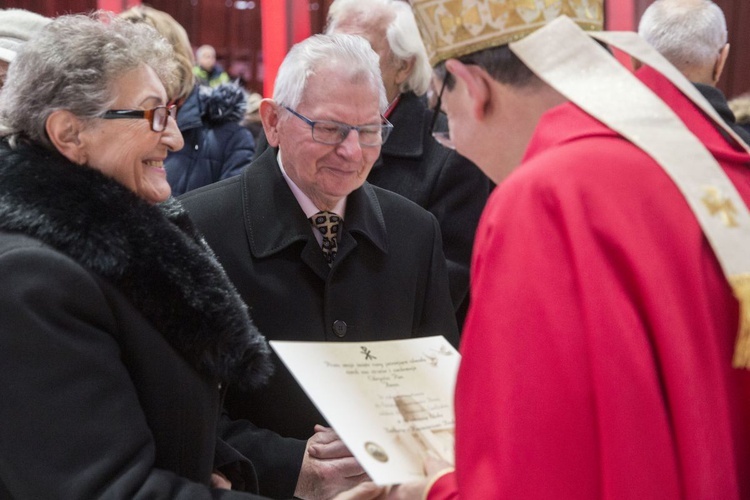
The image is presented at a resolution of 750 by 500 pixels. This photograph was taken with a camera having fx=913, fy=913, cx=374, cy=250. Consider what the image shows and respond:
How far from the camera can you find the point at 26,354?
5.11 ft

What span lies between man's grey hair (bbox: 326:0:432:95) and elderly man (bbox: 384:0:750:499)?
1.97 metres

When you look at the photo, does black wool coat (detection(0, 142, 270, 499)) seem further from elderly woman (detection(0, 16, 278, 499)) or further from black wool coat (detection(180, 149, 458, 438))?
black wool coat (detection(180, 149, 458, 438))

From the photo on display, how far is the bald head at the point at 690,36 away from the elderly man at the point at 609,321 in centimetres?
236

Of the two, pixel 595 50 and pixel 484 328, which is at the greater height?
pixel 595 50

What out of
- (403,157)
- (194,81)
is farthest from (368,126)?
(194,81)

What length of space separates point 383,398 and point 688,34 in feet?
8.08

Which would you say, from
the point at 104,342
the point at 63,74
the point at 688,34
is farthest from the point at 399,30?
the point at 104,342

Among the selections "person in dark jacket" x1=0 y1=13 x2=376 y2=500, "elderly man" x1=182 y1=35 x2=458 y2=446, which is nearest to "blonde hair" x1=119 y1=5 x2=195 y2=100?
"elderly man" x1=182 y1=35 x2=458 y2=446

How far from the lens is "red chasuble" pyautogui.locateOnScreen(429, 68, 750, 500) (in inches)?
47.4

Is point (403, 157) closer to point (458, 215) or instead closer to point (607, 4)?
point (458, 215)

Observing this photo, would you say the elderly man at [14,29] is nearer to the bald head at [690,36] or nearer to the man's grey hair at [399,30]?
the man's grey hair at [399,30]

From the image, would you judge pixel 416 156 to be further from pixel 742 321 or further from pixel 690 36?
pixel 742 321

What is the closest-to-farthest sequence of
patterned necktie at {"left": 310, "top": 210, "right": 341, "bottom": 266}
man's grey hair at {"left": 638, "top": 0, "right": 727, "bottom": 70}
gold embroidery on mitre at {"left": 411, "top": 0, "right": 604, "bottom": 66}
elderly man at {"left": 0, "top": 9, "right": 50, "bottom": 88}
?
gold embroidery on mitre at {"left": 411, "top": 0, "right": 604, "bottom": 66}, patterned necktie at {"left": 310, "top": 210, "right": 341, "bottom": 266}, elderly man at {"left": 0, "top": 9, "right": 50, "bottom": 88}, man's grey hair at {"left": 638, "top": 0, "right": 727, "bottom": 70}

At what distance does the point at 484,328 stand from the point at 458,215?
73.7 inches
